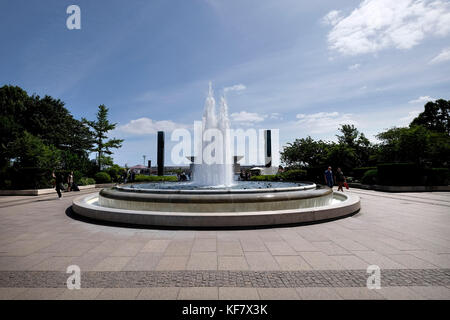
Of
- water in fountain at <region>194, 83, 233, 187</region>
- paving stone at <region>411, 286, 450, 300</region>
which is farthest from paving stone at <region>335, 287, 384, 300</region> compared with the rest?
water in fountain at <region>194, 83, 233, 187</region>

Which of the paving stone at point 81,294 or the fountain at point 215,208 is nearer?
the paving stone at point 81,294

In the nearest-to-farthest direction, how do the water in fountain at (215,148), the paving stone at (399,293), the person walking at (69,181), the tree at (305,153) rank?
the paving stone at (399,293) → the water in fountain at (215,148) → the person walking at (69,181) → the tree at (305,153)

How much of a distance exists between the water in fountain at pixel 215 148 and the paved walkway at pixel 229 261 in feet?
30.3

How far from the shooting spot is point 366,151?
39250 mm

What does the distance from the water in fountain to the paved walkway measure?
924cm

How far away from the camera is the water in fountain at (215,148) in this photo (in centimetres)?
1562

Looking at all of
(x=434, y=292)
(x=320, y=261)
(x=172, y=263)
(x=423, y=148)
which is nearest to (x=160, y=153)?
(x=423, y=148)

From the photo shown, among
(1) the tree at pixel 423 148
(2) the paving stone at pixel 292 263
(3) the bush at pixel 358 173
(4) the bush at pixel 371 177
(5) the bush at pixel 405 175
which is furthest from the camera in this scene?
(3) the bush at pixel 358 173

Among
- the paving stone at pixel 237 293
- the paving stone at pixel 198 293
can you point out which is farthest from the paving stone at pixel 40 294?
the paving stone at pixel 237 293

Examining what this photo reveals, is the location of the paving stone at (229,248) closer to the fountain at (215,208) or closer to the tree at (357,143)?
the fountain at (215,208)

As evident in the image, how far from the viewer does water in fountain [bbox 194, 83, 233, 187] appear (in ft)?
51.2

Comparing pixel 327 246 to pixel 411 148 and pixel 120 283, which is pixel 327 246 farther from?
pixel 411 148

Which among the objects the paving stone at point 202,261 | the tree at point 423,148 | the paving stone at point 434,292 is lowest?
the paving stone at point 202,261

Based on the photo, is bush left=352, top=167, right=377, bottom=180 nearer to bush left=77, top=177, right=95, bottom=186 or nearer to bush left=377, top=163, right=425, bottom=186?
bush left=377, top=163, right=425, bottom=186
